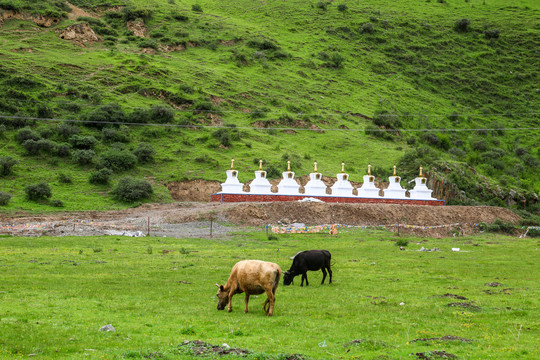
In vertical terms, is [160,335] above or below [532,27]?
below

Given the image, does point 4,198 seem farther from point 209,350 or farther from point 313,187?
point 209,350

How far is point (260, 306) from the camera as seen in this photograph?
1522 cm

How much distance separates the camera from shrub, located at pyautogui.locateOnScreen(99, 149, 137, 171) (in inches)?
2379

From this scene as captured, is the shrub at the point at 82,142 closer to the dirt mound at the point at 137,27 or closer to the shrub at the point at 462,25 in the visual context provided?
the dirt mound at the point at 137,27

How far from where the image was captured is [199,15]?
141 metres

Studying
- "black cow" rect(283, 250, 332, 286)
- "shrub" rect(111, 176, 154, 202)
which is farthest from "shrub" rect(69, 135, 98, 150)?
"black cow" rect(283, 250, 332, 286)

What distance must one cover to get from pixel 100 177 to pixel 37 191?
8792mm

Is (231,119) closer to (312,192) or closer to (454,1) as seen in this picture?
(312,192)

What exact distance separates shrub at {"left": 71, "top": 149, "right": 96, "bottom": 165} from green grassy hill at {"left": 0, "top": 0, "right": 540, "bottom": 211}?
29cm

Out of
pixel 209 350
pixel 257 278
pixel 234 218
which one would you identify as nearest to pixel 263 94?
pixel 234 218

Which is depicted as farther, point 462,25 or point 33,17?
point 462,25

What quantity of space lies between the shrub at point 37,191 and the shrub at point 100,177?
772 cm

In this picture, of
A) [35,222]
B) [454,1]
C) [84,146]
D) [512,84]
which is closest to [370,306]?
[35,222]

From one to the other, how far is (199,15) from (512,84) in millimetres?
87659
